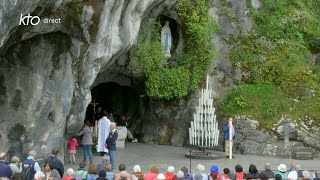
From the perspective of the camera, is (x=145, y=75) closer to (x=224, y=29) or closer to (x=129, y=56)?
(x=129, y=56)

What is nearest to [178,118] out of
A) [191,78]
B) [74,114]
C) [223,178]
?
[191,78]

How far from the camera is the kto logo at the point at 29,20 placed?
15673mm

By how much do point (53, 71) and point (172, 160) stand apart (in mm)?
6007

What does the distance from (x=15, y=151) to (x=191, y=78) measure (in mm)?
9750

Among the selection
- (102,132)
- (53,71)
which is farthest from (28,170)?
(102,132)

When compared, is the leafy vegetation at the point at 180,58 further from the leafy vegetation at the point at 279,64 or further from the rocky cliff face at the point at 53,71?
the rocky cliff face at the point at 53,71

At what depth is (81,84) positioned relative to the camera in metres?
20.1

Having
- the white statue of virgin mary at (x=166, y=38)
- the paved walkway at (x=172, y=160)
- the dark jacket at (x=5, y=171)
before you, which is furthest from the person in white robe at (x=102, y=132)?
the dark jacket at (x=5, y=171)

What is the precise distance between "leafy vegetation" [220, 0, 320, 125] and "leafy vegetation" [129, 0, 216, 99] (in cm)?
164

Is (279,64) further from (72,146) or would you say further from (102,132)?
(72,146)

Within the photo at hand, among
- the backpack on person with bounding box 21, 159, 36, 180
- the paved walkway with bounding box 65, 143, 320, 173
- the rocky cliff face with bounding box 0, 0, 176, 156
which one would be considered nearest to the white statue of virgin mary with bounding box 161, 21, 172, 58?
the paved walkway with bounding box 65, 143, 320, 173

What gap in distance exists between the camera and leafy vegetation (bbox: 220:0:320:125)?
82.0 feet

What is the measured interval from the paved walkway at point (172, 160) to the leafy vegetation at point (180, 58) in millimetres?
2630

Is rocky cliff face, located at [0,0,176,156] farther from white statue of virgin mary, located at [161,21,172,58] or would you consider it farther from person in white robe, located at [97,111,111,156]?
white statue of virgin mary, located at [161,21,172,58]
